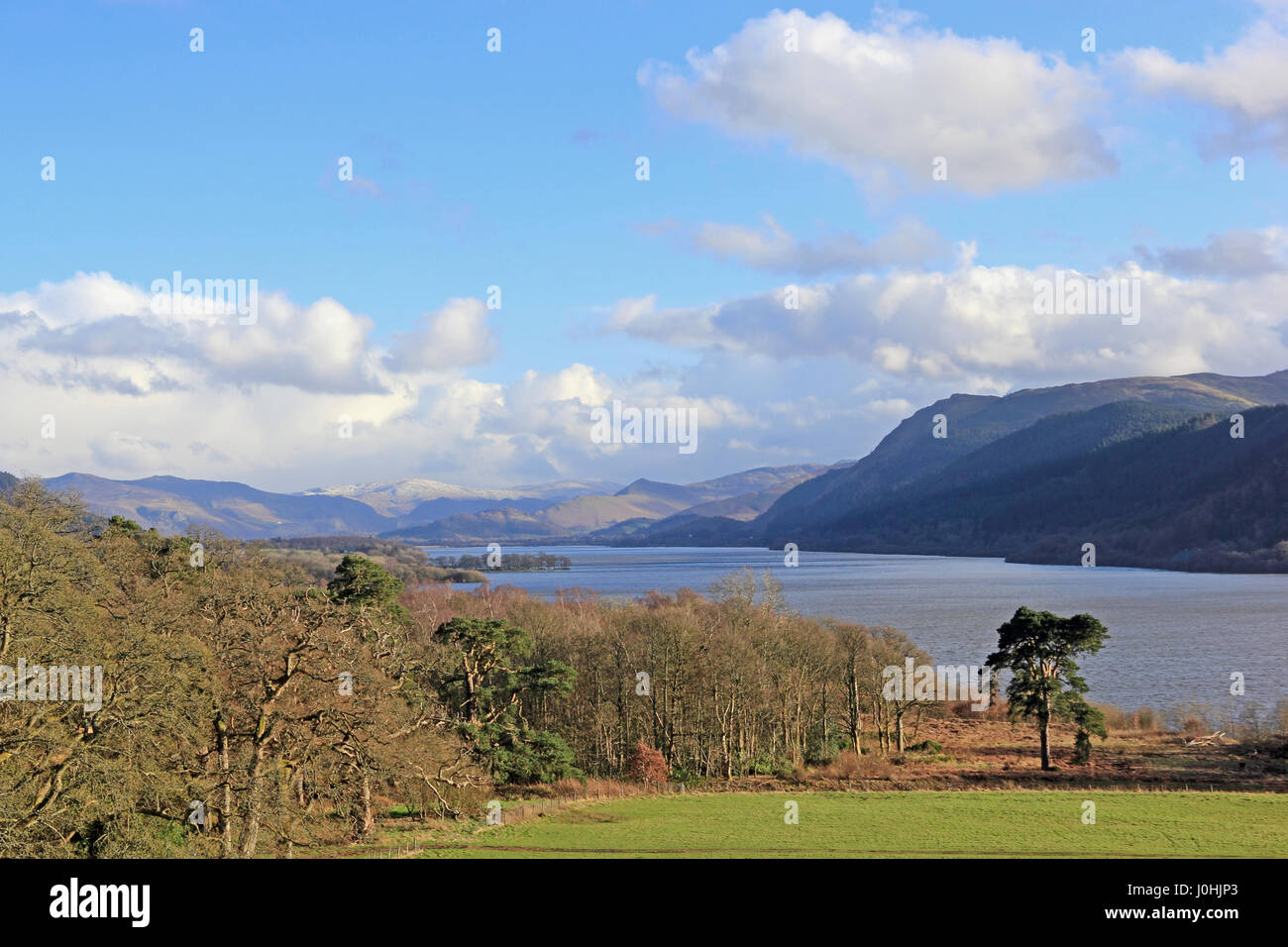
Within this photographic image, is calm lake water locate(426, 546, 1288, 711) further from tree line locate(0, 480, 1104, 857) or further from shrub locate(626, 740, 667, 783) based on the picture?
shrub locate(626, 740, 667, 783)

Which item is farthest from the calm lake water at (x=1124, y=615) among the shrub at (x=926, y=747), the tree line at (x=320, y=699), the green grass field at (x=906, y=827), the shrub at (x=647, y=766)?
the shrub at (x=647, y=766)

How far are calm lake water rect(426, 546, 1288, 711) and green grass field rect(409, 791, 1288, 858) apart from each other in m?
32.3

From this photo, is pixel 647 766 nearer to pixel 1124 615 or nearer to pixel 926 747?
pixel 926 747

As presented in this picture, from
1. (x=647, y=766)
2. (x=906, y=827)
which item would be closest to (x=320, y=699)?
(x=906, y=827)

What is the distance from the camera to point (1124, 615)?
115 meters

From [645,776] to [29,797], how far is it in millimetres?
31686

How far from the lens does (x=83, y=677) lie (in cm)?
2461

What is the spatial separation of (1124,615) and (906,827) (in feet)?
300

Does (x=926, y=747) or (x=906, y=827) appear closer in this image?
(x=906, y=827)

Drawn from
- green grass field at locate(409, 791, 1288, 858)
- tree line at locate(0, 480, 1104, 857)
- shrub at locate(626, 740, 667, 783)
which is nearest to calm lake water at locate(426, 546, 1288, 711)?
tree line at locate(0, 480, 1104, 857)

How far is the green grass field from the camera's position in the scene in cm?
3209
